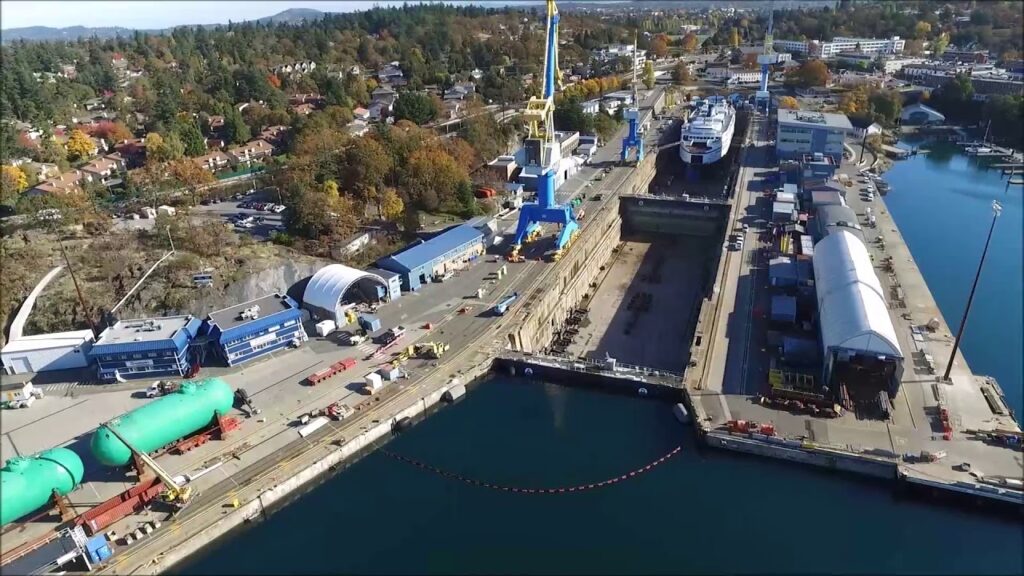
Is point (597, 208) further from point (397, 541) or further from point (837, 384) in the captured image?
point (397, 541)

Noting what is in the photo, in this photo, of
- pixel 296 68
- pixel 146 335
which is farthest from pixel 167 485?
pixel 296 68

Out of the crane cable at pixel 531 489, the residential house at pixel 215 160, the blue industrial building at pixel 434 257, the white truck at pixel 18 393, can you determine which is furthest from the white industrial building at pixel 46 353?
the residential house at pixel 215 160

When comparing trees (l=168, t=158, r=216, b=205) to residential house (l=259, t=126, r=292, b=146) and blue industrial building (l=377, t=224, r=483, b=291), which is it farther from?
blue industrial building (l=377, t=224, r=483, b=291)

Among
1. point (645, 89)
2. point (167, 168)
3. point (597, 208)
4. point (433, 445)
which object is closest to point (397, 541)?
point (433, 445)

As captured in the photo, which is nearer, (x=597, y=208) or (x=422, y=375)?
(x=422, y=375)

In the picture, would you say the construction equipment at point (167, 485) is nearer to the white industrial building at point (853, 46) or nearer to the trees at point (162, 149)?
the trees at point (162, 149)

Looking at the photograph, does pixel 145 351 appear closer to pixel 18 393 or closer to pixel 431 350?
pixel 18 393
